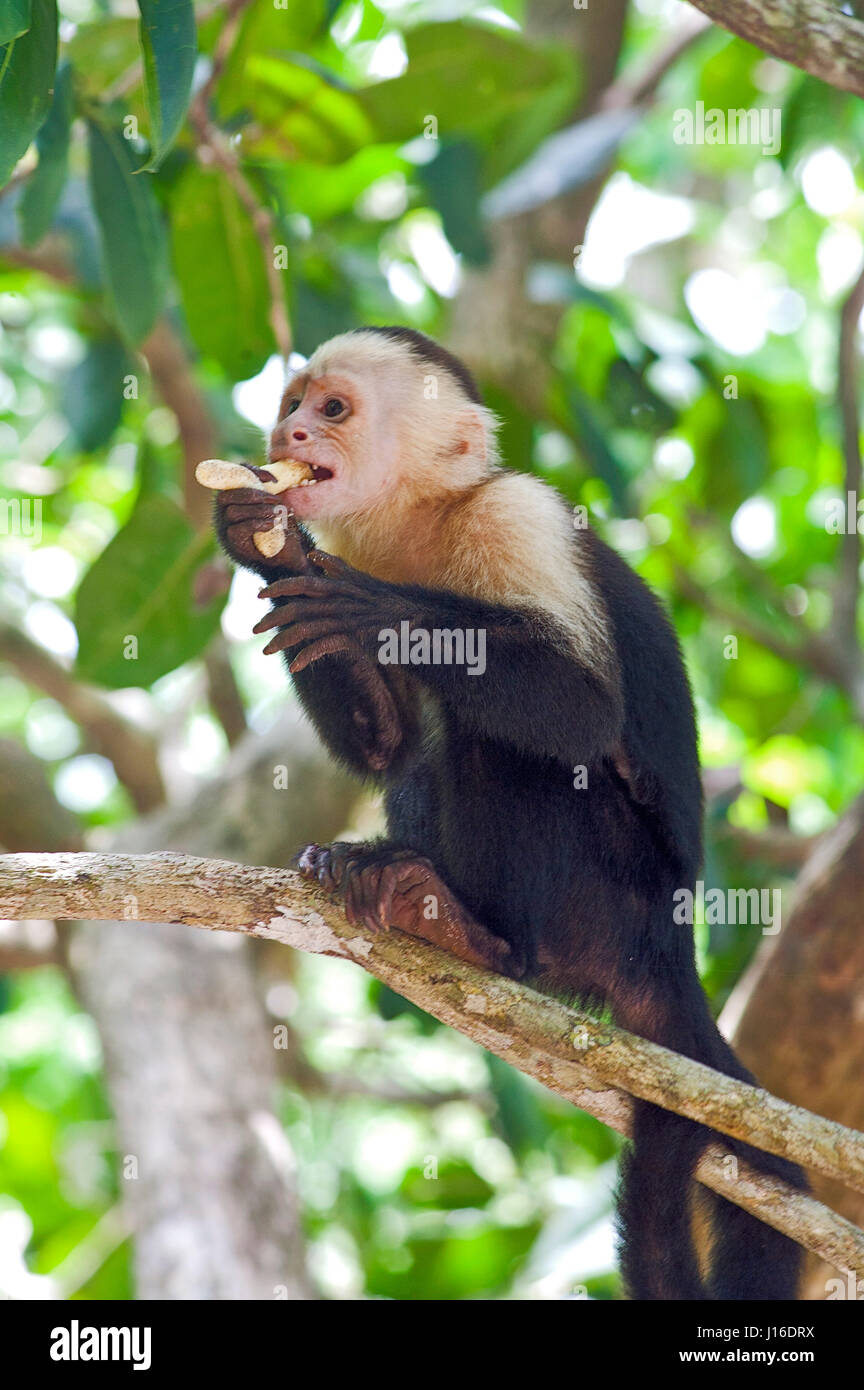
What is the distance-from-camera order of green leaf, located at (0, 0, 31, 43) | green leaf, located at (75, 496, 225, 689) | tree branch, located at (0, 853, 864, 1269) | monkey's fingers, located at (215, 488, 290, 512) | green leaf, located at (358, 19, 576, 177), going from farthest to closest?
green leaf, located at (358, 19, 576, 177)
green leaf, located at (75, 496, 225, 689)
monkey's fingers, located at (215, 488, 290, 512)
tree branch, located at (0, 853, 864, 1269)
green leaf, located at (0, 0, 31, 43)

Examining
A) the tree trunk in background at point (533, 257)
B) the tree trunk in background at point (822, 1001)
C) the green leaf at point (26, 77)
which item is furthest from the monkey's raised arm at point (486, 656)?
the tree trunk in background at point (533, 257)

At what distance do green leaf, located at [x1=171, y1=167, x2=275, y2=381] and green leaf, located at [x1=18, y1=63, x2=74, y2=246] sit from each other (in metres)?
0.89

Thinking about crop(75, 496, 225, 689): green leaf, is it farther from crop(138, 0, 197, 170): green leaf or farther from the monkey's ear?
crop(138, 0, 197, 170): green leaf

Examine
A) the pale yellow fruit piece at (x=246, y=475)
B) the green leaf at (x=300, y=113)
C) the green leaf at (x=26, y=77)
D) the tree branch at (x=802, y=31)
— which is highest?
the green leaf at (x=300, y=113)

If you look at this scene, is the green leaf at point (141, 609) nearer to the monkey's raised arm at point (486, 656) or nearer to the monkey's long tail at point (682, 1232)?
the monkey's raised arm at point (486, 656)

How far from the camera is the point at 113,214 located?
4.14 meters

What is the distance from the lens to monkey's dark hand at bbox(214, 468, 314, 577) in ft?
10.7

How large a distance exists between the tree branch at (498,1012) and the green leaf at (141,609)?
75.9 inches

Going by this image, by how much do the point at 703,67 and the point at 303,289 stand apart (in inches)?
101

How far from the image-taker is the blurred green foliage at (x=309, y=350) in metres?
4.71

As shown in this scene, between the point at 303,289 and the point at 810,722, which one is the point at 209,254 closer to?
the point at 303,289

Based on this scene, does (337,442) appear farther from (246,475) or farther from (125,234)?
(125,234)

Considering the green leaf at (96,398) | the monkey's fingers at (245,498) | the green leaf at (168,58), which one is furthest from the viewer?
the green leaf at (96,398)

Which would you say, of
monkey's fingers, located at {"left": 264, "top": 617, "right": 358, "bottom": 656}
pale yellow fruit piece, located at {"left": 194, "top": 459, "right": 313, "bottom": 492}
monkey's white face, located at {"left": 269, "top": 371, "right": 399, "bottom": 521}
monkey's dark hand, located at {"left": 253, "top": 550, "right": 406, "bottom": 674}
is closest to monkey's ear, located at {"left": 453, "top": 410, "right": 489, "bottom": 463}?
monkey's white face, located at {"left": 269, "top": 371, "right": 399, "bottom": 521}
